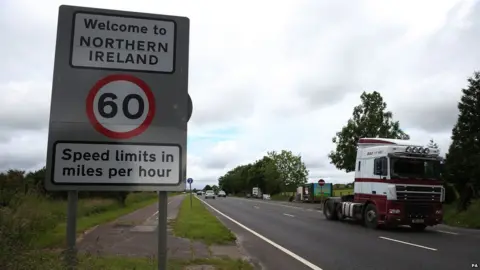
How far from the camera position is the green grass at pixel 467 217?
22.0m

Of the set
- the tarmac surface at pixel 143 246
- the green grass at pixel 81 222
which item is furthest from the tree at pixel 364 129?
the tarmac surface at pixel 143 246

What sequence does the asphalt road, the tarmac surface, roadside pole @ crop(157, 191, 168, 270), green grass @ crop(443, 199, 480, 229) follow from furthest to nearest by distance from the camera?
1. green grass @ crop(443, 199, 480, 229)
2. the tarmac surface
3. the asphalt road
4. roadside pole @ crop(157, 191, 168, 270)

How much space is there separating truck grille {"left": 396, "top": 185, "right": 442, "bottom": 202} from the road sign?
53.6ft

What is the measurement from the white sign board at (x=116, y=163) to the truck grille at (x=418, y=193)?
16.3m

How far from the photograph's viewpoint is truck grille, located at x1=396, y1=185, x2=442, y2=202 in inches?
710

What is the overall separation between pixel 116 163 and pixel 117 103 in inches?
16.2

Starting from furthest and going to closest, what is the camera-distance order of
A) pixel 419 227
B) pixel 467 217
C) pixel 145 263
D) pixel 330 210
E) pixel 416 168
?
1. pixel 330 210
2. pixel 467 217
3. pixel 419 227
4. pixel 416 168
5. pixel 145 263

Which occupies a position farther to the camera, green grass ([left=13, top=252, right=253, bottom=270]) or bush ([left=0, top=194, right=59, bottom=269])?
green grass ([left=13, top=252, right=253, bottom=270])

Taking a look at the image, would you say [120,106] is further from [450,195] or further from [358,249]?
[450,195]

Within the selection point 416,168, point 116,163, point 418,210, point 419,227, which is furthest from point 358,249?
point 116,163

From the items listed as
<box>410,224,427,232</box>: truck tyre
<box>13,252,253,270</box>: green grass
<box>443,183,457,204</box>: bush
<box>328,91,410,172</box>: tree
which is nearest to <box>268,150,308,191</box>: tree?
<box>328,91,410,172</box>: tree

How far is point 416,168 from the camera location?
18.4 m

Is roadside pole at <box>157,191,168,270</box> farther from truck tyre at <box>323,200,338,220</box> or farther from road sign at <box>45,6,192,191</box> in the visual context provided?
truck tyre at <box>323,200,338,220</box>

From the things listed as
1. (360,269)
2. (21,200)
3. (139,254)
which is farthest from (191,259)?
(21,200)
